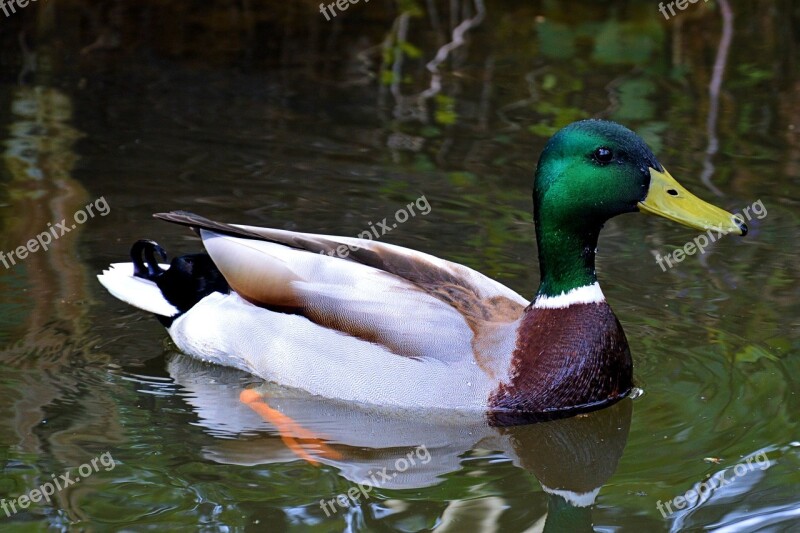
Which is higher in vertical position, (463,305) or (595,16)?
(595,16)

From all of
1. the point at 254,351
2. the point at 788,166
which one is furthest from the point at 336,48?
the point at 254,351

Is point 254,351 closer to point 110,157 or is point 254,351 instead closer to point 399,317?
point 399,317

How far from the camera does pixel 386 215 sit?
301 inches

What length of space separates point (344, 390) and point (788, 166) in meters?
4.43

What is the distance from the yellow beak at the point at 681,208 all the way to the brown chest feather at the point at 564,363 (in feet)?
1.65

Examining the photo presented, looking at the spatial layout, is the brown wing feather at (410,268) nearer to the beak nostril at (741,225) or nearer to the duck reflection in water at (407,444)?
the duck reflection in water at (407,444)

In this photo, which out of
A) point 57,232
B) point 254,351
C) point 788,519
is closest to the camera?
point 788,519

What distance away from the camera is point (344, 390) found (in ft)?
18.2
